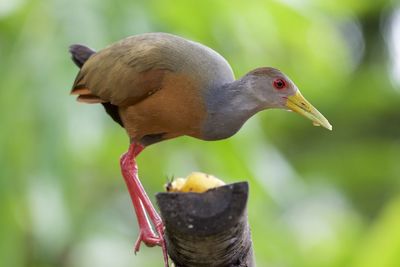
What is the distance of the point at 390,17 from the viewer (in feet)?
38.4

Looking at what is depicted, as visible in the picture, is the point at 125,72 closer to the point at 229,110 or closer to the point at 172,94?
the point at 172,94

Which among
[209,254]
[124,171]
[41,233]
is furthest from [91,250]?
[209,254]

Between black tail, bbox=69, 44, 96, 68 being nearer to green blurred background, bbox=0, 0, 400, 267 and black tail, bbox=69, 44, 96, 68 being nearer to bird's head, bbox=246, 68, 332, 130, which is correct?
bird's head, bbox=246, 68, 332, 130

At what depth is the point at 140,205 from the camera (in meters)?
3.34

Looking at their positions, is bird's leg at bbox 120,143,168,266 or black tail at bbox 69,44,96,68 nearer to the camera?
bird's leg at bbox 120,143,168,266

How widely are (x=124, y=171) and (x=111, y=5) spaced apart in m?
2.25

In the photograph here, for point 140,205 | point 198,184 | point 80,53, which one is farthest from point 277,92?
point 80,53

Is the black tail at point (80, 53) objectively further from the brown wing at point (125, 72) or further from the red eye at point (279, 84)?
the red eye at point (279, 84)

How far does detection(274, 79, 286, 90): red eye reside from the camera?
3053 mm

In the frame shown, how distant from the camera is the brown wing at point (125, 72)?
3.18 metres

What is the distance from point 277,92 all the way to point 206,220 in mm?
773

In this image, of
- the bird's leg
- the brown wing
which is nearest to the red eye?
the brown wing

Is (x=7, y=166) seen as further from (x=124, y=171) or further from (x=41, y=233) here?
(x=124, y=171)

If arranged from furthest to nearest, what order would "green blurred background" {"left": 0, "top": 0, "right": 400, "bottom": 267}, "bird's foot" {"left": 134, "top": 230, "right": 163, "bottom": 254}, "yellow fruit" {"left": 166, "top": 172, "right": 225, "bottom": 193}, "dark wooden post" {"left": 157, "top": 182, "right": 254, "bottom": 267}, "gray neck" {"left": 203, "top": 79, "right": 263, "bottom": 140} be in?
"green blurred background" {"left": 0, "top": 0, "right": 400, "bottom": 267} → "bird's foot" {"left": 134, "top": 230, "right": 163, "bottom": 254} → "gray neck" {"left": 203, "top": 79, "right": 263, "bottom": 140} → "yellow fruit" {"left": 166, "top": 172, "right": 225, "bottom": 193} → "dark wooden post" {"left": 157, "top": 182, "right": 254, "bottom": 267}
